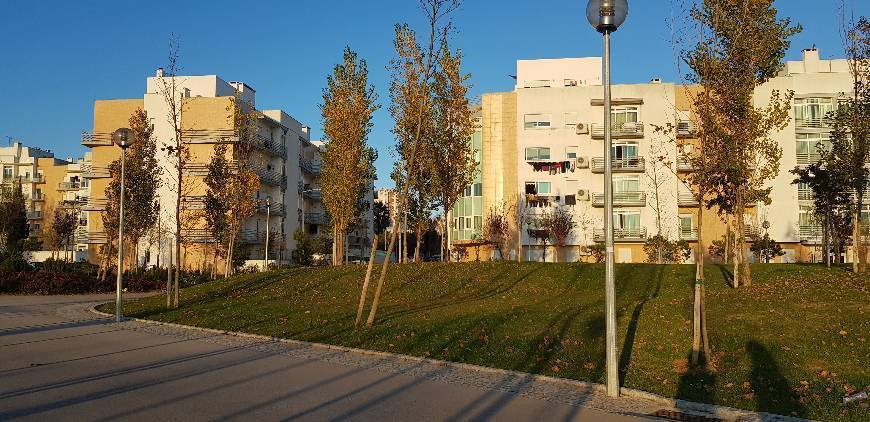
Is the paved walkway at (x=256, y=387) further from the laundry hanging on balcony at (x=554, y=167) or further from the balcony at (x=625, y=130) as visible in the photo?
the balcony at (x=625, y=130)

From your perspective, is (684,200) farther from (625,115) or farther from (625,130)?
(625,115)

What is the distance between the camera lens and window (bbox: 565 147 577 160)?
2260 inches

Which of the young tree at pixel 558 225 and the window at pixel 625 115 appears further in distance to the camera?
the window at pixel 625 115

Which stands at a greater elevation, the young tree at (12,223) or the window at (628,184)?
the window at (628,184)

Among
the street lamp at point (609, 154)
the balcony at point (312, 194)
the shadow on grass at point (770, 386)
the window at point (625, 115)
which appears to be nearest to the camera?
the shadow on grass at point (770, 386)

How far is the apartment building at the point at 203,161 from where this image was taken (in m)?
58.3

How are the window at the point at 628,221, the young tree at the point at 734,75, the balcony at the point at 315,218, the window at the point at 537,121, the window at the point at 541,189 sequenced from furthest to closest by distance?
the balcony at the point at 315,218, the window at the point at 537,121, the window at the point at 541,189, the window at the point at 628,221, the young tree at the point at 734,75

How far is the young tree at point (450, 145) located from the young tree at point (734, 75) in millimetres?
16223

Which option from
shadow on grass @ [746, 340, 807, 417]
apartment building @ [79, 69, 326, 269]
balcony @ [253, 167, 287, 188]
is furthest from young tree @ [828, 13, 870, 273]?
balcony @ [253, 167, 287, 188]

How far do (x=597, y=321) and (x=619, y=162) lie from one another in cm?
4146

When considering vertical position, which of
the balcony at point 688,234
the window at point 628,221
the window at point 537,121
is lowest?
the balcony at point 688,234

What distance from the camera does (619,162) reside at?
56.5 meters

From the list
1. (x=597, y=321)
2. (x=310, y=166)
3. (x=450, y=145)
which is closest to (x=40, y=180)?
Result: (x=310, y=166)

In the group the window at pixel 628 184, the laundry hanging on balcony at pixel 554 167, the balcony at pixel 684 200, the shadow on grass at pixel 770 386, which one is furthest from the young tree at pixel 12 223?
the shadow on grass at pixel 770 386
